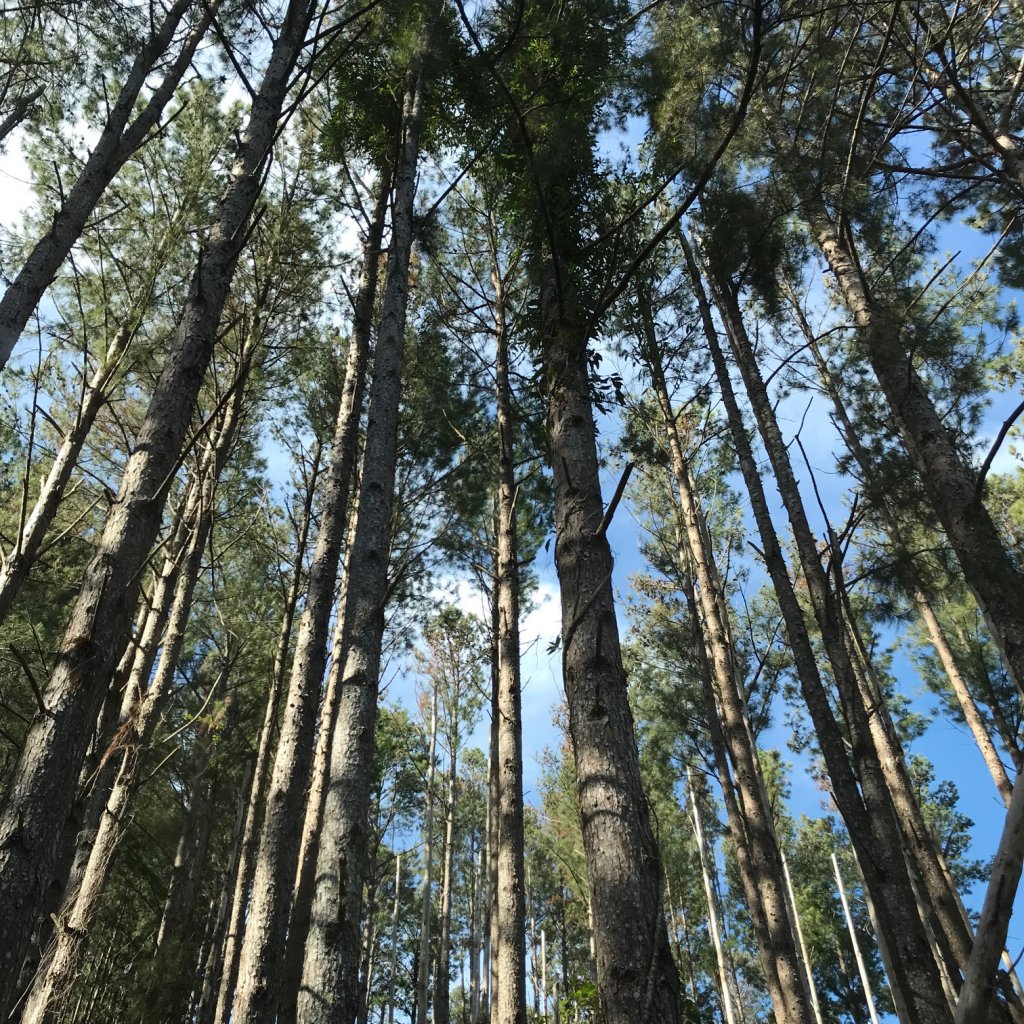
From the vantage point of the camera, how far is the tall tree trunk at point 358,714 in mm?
2896

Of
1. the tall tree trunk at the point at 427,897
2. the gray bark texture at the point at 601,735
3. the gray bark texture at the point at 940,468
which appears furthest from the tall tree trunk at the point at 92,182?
the tall tree trunk at the point at 427,897

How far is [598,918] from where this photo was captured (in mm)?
1979

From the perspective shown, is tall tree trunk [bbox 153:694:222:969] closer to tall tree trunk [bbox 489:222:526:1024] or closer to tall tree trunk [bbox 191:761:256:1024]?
tall tree trunk [bbox 191:761:256:1024]

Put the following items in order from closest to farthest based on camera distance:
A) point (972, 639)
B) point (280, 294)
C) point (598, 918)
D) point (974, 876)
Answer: point (598, 918)
point (280, 294)
point (972, 639)
point (974, 876)

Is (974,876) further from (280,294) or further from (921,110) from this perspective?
(280,294)

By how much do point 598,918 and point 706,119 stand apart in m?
5.31

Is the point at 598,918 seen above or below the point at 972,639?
below

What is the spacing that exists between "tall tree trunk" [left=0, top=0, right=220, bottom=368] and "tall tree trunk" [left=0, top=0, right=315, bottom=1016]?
4.86 ft

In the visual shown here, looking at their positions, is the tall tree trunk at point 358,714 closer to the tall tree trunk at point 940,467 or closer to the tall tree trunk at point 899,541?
the tall tree trunk at point 940,467

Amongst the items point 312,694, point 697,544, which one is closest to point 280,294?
point 312,694

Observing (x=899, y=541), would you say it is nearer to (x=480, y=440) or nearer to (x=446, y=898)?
(x=480, y=440)

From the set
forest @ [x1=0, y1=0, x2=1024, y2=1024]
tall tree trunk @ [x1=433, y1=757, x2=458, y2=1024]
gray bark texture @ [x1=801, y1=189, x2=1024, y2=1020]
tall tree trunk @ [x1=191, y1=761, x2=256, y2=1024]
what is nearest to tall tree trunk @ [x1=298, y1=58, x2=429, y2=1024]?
forest @ [x1=0, y1=0, x2=1024, y2=1024]

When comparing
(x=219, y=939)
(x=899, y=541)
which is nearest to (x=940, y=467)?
(x=899, y=541)

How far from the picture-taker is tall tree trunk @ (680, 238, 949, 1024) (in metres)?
4.36
